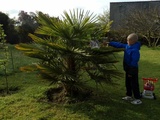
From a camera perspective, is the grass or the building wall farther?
the building wall

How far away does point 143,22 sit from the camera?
2473 centimetres

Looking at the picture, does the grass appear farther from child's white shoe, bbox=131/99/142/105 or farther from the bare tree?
the bare tree

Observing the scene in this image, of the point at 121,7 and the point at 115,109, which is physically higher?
the point at 121,7

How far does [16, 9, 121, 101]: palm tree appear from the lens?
→ 5328 millimetres

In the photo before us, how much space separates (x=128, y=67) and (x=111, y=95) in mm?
917

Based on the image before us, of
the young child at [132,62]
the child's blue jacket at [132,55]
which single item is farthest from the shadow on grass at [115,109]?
the child's blue jacket at [132,55]

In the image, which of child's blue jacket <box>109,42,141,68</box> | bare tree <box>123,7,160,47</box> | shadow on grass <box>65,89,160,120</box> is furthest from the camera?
bare tree <box>123,7,160,47</box>

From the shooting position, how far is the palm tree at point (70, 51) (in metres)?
5.33

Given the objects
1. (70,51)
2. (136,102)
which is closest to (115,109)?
(136,102)

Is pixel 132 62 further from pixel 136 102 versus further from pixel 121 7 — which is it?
pixel 121 7

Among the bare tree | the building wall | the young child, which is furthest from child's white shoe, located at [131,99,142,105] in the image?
the building wall

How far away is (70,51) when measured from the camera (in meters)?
5.29

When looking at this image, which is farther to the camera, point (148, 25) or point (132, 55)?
point (148, 25)

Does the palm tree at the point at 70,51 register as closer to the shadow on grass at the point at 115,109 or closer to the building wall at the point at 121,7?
the shadow on grass at the point at 115,109
